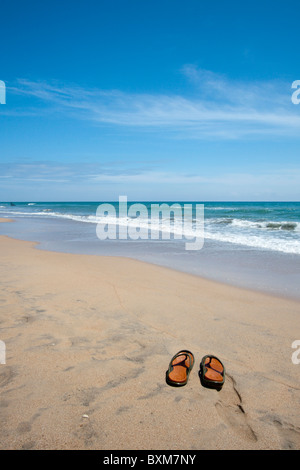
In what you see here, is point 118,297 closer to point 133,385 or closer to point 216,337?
point 216,337

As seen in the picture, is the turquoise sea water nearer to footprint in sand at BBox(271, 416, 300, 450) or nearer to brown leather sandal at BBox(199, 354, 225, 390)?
brown leather sandal at BBox(199, 354, 225, 390)

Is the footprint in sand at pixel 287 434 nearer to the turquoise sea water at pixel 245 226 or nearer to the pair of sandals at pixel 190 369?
the pair of sandals at pixel 190 369

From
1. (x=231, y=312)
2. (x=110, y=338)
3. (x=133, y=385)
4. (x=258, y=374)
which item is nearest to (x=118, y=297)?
(x=110, y=338)

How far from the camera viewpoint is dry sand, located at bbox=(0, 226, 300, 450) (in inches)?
82.4

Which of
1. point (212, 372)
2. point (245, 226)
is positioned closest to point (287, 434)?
point (212, 372)

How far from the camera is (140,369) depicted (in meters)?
2.87

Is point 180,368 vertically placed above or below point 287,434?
above

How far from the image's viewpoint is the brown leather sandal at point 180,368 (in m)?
2.63

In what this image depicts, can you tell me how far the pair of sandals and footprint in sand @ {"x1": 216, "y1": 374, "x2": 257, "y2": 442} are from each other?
0.31 feet

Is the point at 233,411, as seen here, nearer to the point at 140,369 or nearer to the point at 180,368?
the point at 180,368

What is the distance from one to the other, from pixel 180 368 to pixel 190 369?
114mm

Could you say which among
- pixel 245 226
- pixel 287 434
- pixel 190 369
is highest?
pixel 245 226

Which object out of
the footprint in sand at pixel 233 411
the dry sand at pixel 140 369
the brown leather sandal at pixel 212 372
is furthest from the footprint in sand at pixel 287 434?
the brown leather sandal at pixel 212 372

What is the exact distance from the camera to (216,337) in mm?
3619
